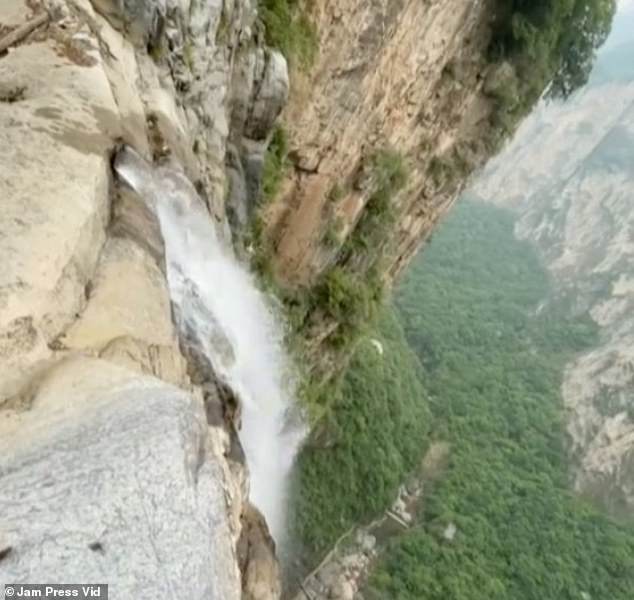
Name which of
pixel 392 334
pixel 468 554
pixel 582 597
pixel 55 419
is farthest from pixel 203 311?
pixel 392 334

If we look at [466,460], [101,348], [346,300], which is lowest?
[466,460]

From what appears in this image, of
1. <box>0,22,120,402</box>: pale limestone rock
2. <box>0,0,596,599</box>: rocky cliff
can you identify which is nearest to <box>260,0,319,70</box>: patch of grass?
<box>0,0,596,599</box>: rocky cliff

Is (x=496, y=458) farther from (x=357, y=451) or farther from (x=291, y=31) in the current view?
(x=291, y=31)

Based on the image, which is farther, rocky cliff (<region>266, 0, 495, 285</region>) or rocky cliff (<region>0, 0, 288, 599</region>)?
rocky cliff (<region>266, 0, 495, 285</region>)

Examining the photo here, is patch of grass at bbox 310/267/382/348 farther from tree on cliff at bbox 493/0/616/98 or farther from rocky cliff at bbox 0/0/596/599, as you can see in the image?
tree on cliff at bbox 493/0/616/98

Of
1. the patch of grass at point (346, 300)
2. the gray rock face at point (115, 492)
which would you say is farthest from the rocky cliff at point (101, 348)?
the patch of grass at point (346, 300)

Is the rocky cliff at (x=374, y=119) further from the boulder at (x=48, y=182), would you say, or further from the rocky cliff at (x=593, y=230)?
the rocky cliff at (x=593, y=230)

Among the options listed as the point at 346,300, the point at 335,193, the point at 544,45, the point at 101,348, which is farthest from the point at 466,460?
the point at 101,348
